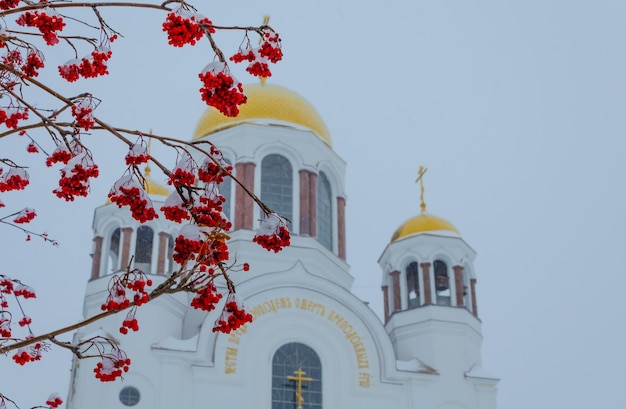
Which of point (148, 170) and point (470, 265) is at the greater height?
point (148, 170)

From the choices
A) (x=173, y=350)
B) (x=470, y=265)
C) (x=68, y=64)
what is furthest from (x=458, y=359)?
(x=68, y=64)

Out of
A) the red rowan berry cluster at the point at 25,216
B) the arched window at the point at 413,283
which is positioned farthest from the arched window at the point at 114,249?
the red rowan berry cluster at the point at 25,216

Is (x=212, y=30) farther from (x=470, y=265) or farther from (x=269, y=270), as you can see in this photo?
(x=470, y=265)

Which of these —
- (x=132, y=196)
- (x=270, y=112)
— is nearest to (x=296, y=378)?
(x=270, y=112)

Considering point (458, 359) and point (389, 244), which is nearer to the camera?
point (458, 359)

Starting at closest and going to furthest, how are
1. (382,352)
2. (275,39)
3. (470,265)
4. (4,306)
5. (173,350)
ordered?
(275,39)
(4,306)
(173,350)
(382,352)
(470,265)

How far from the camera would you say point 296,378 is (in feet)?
55.6

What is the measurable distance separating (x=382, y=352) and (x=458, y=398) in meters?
1.86

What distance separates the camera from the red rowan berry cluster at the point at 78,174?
4.82m

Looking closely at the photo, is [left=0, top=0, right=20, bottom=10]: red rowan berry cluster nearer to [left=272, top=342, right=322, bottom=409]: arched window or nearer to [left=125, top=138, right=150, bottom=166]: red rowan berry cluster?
[left=125, top=138, right=150, bottom=166]: red rowan berry cluster

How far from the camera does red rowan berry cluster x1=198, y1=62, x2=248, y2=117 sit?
446 centimetres

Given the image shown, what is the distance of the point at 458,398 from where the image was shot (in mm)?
17953

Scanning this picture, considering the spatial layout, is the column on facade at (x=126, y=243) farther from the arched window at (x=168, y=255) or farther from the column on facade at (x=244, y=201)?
the column on facade at (x=244, y=201)

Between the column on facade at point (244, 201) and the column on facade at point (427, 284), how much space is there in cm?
397
